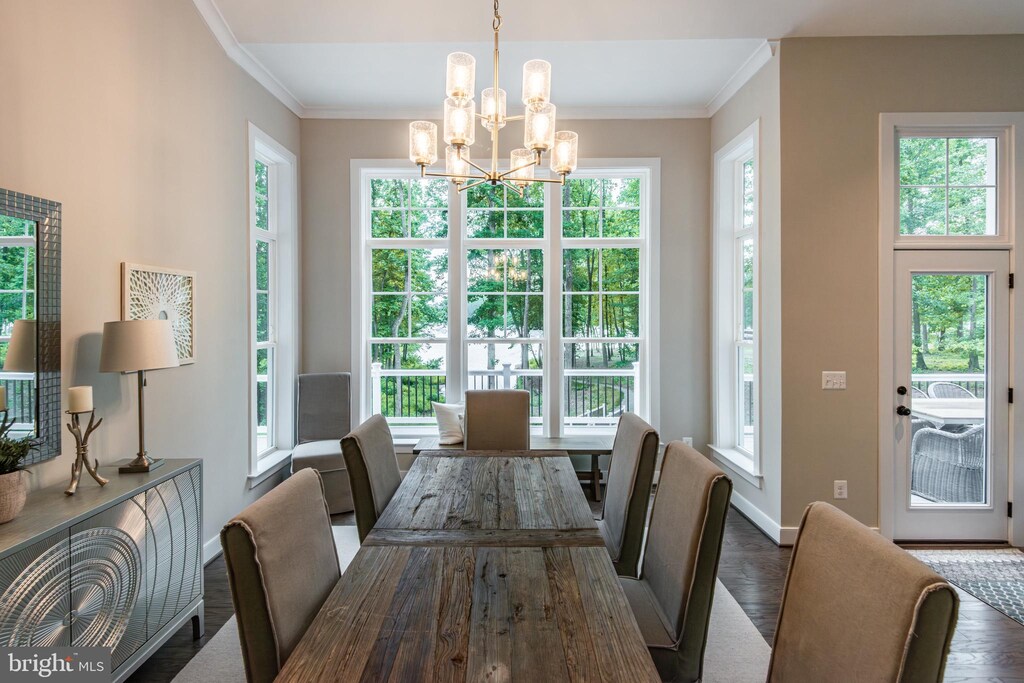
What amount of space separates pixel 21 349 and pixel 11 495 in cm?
54

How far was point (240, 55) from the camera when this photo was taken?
3451 millimetres

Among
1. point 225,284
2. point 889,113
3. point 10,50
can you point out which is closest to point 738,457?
point 889,113

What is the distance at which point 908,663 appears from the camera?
90 centimetres

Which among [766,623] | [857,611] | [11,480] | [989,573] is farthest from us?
[989,573]

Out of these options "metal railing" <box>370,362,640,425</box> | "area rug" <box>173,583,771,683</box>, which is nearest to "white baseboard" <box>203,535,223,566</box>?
"area rug" <box>173,583,771,683</box>

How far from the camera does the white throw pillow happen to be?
431 cm

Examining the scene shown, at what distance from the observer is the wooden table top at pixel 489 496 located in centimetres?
179

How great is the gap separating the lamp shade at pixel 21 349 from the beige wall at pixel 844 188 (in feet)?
11.8

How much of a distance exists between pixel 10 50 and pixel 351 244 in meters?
2.68

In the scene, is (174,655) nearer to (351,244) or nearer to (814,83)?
(351,244)

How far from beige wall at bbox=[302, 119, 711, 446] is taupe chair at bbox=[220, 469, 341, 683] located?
3.24 metres

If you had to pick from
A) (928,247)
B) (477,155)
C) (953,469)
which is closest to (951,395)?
(953,469)

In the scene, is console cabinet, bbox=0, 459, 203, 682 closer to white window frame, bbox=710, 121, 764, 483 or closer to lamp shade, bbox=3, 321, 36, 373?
lamp shade, bbox=3, 321, 36, 373

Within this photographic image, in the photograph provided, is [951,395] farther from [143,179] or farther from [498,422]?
[143,179]
